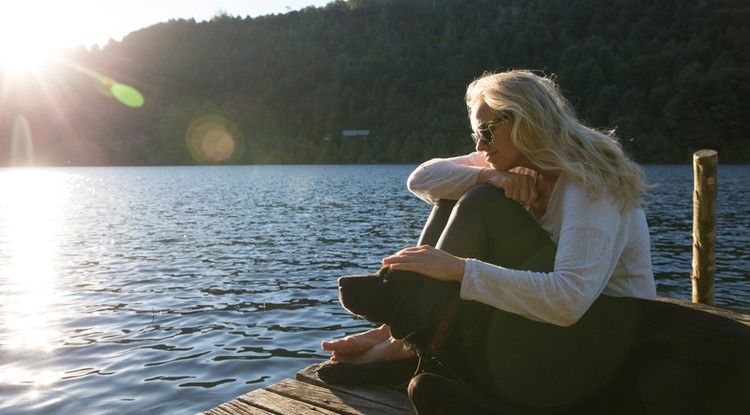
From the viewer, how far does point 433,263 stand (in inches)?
111

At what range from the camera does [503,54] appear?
493ft

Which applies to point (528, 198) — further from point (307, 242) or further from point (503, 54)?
point (503, 54)

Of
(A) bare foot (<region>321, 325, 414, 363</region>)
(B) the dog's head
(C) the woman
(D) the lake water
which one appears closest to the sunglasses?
(C) the woman

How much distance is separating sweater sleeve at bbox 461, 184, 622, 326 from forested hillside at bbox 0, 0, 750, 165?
340ft

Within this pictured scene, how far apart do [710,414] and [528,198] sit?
1267 mm

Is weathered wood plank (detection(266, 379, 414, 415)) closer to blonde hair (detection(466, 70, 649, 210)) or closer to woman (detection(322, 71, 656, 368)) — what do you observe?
woman (detection(322, 71, 656, 368))

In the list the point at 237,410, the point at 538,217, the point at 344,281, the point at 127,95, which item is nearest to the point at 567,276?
the point at 538,217

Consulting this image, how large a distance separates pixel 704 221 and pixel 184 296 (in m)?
9.50

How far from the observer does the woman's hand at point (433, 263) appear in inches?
110

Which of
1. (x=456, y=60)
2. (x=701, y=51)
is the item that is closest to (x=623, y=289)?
(x=701, y=51)

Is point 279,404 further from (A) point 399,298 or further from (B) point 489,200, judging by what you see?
(B) point 489,200

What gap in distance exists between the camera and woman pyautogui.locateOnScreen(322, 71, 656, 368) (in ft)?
8.99

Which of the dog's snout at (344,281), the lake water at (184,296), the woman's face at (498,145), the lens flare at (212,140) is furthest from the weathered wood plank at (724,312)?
the lens flare at (212,140)

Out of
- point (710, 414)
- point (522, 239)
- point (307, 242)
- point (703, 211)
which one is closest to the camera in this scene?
point (710, 414)
